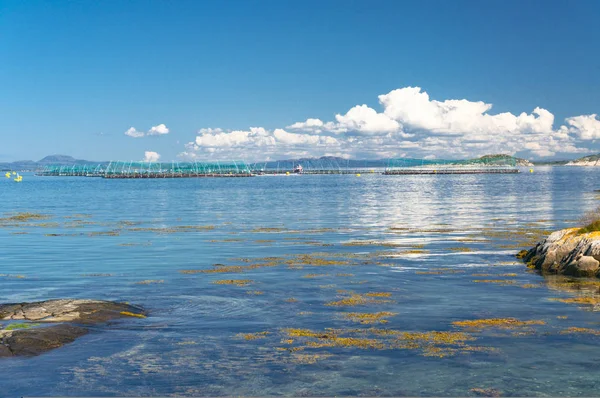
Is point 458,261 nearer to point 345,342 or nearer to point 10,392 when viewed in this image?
point 345,342

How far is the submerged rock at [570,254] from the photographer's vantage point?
33.2m

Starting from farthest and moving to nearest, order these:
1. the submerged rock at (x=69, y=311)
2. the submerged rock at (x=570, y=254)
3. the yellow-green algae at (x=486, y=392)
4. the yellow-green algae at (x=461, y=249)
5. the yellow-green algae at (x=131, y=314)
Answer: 1. the yellow-green algae at (x=461, y=249)
2. the submerged rock at (x=570, y=254)
3. the yellow-green algae at (x=131, y=314)
4. the submerged rock at (x=69, y=311)
5. the yellow-green algae at (x=486, y=392)

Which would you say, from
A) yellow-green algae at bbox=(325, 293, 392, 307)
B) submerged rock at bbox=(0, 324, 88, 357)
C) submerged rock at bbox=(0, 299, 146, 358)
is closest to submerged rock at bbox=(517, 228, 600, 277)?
yellow-green algae at bbox=(325, 293, 392, 307)

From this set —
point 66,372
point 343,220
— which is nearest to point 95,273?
point 66,372

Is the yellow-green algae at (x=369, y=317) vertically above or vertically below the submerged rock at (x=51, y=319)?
below

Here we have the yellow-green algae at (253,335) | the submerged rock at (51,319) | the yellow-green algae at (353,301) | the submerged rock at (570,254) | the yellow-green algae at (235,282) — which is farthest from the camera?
the submerged rock at (570,254)

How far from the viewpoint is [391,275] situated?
33.8 m

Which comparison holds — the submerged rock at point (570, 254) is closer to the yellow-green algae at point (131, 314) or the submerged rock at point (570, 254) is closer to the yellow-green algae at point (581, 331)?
the yellow-green algae at point (581, 331)

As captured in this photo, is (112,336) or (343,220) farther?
(343,220)

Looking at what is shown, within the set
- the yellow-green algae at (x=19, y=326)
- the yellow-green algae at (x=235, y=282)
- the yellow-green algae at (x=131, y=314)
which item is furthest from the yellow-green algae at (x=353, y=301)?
the yellow-green algae at (x=19, y=326)

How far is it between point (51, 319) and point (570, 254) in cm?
2540

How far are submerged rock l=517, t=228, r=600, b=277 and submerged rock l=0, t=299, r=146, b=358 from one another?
831 inches

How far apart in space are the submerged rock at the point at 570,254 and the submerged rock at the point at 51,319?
21106mm

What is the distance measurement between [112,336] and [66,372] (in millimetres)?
3685
